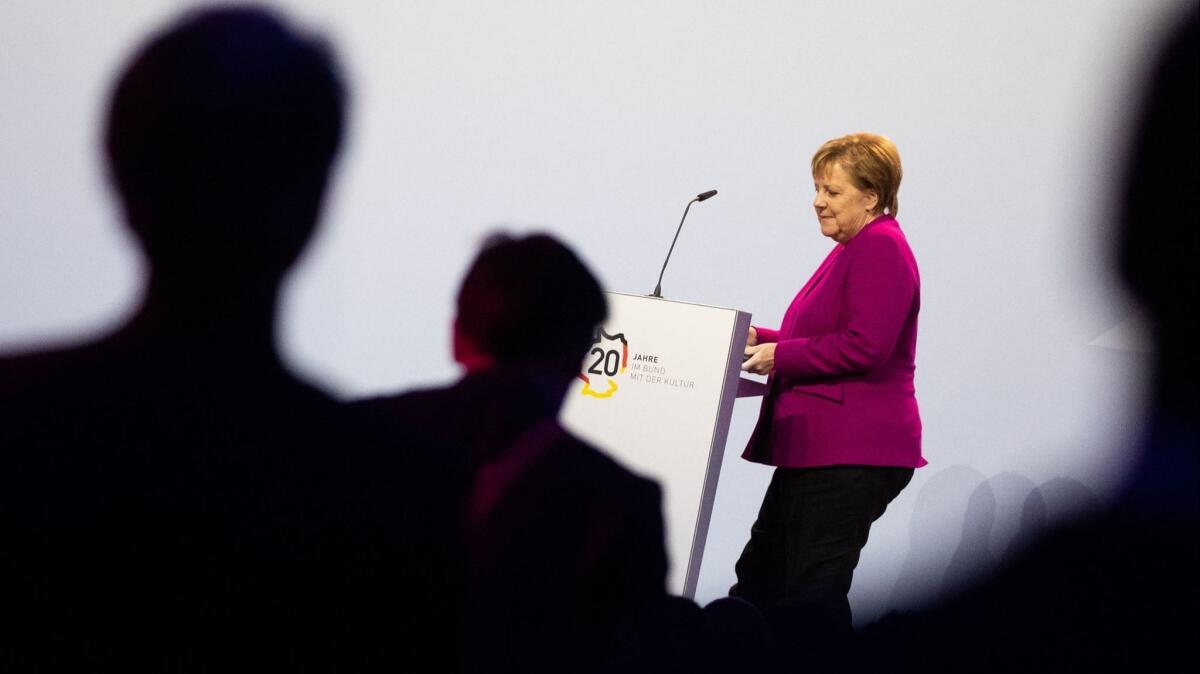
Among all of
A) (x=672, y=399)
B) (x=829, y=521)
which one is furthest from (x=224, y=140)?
Result: (x=829, y=521)

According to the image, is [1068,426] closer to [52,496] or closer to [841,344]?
[841,344]

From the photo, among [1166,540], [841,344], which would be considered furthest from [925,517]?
[1166,540]

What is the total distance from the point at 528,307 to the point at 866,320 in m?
1.20

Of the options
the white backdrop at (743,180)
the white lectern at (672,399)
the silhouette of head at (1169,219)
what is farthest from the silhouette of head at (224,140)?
the white backdrop at (743,180)

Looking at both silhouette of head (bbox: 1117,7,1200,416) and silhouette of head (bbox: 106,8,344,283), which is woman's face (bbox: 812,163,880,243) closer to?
silhouette of head (bbox: 1117,7,1200,416)

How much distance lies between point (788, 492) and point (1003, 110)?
1.84 meters

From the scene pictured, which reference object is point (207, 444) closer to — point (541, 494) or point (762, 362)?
point (541, 494)

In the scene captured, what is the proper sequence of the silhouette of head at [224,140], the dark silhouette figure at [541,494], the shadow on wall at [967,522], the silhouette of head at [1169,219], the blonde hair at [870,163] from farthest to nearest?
1. the shadow on wall at [967,522]
2. the blonde hair at [870,163]
3. the dark silhouette figure at [541,494]
4. the silhouette of head at [1169,219]
5. the silhouette of head at [224,140]

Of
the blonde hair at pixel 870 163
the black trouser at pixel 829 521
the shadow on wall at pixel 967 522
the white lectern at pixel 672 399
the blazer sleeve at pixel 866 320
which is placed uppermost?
the blonde hair at pixel 870 163

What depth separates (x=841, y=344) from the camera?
2.12 meters

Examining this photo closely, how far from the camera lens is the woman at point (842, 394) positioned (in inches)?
84.2

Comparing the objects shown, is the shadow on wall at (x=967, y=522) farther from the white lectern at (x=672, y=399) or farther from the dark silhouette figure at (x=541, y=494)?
the dark silhouette figure at (x=541, y=494)

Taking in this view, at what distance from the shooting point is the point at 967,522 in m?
3.41

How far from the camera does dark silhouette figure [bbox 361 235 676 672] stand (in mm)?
1051
